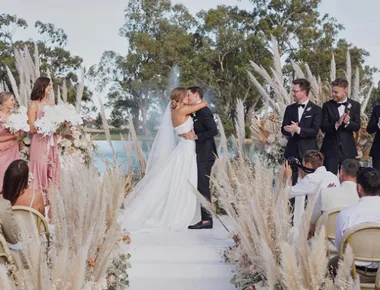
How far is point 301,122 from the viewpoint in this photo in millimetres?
6145

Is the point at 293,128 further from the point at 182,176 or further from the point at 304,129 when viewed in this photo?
the point at 182,176

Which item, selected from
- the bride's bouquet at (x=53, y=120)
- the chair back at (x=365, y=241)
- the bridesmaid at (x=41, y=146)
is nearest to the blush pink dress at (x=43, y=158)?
the bridesmaid at (x=41, y=146)

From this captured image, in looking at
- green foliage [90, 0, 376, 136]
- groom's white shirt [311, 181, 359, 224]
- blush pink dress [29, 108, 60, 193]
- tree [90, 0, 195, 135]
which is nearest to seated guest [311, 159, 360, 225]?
groom's white shirt [311, 181, 359, 224]

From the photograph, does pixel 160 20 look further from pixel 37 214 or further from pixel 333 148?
pixel 37 214

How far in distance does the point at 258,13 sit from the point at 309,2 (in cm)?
302

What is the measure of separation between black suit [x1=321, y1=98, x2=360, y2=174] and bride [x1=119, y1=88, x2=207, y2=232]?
1301mm

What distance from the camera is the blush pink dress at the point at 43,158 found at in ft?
19.3

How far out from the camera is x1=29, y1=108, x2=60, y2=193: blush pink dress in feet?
19.3

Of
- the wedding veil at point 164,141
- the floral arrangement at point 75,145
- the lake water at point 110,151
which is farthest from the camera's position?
the lake water at point 110,151

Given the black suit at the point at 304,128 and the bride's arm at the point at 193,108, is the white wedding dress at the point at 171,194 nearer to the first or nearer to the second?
the bride's arm at the point at 193,108

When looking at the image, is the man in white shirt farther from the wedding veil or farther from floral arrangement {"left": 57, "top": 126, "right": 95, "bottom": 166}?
floral arrangement {"left": 57, "top": 126, "right": 95, "bottom": 166}

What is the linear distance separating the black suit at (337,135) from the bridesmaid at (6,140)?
316 centimetres

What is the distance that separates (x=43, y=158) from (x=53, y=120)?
1.38 feet

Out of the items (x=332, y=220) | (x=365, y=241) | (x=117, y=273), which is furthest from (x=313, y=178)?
(x=117, y=273)
